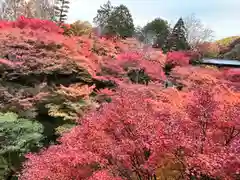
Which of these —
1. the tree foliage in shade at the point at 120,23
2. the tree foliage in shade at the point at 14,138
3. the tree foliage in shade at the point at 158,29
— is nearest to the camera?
the tree foliage in shade at the point at 14,138

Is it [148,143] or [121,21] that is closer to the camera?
[148,143]

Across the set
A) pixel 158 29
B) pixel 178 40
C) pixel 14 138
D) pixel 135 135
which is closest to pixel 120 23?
pixel 178 40

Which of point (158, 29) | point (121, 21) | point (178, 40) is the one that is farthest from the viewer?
point (158, 29)

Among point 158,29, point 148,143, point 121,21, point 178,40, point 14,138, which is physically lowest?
point 14,138

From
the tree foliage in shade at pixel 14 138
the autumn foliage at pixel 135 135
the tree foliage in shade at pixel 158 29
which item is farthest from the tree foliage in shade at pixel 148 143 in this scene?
the tree foliage in shade at pixel 158 29

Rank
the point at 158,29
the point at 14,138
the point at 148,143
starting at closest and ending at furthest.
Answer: the point at 148,143 < the point at 14,138 < the point at 158,29

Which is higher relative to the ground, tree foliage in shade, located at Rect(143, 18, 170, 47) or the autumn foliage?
tree foliage in shade, located at Rect(143, 18, 170, 47)

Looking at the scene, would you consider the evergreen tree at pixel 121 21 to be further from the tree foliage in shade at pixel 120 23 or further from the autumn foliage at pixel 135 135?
the autumn foliage at pixel 135 135

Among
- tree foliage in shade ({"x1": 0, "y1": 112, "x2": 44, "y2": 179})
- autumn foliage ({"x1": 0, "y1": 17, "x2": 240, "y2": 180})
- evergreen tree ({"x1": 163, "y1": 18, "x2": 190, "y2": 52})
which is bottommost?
tree foliage in shade ({"x1": 0, "y1": 112, "x2": 44, "y2": 179})

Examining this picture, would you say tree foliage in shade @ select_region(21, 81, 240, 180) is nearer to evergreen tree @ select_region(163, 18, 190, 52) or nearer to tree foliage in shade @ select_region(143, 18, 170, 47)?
evergreen tree @ select_region(163, 18, 190, 52)

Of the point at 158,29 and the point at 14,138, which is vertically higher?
the point at 158,29

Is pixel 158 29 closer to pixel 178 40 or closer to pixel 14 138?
pixel 178 40

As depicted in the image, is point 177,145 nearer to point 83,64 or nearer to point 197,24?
point 83,64

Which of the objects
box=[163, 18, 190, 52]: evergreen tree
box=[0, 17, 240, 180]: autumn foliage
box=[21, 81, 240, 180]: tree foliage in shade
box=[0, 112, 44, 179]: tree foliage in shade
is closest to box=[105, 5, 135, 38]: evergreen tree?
box=[163, 18, 190, 52]: evergreen tree
